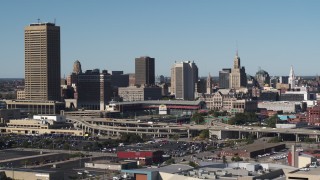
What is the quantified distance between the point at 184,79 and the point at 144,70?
22467 mm

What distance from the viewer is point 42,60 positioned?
352ft

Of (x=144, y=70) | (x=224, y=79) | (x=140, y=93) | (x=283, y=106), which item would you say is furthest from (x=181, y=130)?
(x=224, y=79)

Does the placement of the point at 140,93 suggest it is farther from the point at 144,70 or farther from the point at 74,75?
the point at 144,70

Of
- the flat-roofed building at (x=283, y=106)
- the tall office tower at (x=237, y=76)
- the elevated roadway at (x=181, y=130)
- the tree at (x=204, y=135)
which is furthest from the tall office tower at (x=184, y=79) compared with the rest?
the tree at (x=204, y=135)

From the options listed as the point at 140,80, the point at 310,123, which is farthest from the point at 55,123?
the point at 140,80

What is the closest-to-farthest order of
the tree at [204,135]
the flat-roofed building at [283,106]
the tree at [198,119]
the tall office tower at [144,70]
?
the tree at [204,135] < the tree at [198,119] < the flat-roofed building at [283,106] < the tall office tower at [144,70]

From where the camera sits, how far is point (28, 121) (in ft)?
265

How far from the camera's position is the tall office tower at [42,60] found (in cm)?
10700

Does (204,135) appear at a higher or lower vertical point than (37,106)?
lower

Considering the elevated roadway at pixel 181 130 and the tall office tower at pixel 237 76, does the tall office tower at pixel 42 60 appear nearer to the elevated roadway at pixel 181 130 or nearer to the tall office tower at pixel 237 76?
the elevated roadway at pixel 181 130

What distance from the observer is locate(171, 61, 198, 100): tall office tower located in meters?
140

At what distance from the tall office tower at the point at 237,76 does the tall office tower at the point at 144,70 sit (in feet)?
59.6

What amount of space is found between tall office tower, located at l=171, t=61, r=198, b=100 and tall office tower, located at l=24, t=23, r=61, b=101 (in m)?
36.0

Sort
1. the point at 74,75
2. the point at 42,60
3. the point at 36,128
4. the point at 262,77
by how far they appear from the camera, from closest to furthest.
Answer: the point at 36,128 → the point at 42,60 → the point at 74,75 → the point at 262,77
